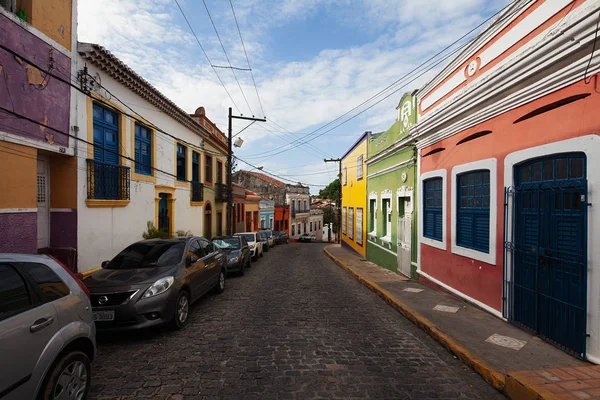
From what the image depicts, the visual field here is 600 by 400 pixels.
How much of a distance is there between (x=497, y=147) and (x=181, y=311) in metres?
6.05

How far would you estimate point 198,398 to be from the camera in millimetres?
3324

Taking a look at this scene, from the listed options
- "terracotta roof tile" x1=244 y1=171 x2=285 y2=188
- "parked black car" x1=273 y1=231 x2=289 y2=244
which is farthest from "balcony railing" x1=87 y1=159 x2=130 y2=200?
"terracotta roof tile" x1=244 y1=171 x2=285 y2=188

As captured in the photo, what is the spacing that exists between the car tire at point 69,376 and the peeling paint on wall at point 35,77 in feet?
21.5

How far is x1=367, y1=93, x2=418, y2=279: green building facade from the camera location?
988 centimetres

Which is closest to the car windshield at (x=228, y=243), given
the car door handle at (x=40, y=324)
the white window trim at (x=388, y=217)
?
the white window trim at (x=388, y=217)

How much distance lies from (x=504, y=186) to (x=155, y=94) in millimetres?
11437

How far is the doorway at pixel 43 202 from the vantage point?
7883 millimetres

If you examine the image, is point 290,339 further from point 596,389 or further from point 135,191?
point 135,191

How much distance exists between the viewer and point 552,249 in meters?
4.51

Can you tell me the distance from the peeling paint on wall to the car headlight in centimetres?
531

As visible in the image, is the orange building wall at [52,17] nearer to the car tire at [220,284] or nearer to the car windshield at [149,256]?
the car windshield at [149,256]

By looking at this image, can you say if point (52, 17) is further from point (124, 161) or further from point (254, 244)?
point (254, 244)

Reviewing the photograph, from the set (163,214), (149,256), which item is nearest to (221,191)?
(163,214)

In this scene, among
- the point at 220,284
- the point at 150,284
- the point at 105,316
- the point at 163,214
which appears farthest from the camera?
the point at 163,214
